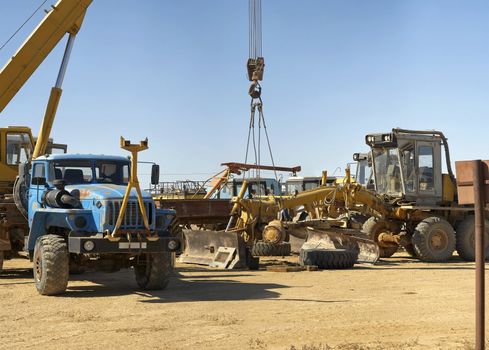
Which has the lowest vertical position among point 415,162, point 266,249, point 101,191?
point 266,249

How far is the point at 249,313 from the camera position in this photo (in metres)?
9.39

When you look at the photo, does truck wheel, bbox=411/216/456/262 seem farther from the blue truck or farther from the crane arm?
the crane arm

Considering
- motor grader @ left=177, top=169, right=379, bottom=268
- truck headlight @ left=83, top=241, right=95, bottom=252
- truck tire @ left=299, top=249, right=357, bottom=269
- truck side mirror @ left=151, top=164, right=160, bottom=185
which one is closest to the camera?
truck headlight @ left=83, top=241, right=95, bottom=252

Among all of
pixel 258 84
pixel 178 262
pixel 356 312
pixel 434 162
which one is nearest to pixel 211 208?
pixel 178 262

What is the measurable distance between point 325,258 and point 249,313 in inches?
260

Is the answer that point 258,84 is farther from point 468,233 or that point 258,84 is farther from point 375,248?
point 468,233

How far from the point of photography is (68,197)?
11773 mm

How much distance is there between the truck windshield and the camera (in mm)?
12789

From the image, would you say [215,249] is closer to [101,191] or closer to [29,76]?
[101,191]

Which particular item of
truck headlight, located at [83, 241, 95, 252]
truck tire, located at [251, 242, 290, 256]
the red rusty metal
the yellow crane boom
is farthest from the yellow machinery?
the yellow crane boom

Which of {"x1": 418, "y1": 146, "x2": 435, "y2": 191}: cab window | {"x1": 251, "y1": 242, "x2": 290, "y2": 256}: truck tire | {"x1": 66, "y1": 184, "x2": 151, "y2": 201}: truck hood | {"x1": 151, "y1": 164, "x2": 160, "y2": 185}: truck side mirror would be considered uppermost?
{"x1": 418, "y1": 146, "x2": 435, "y2": 191}: cab window

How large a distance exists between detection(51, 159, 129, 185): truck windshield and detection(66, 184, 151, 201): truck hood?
15.5 inches

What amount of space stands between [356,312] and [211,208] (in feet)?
30.3

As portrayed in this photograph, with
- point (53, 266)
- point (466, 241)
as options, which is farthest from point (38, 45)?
point (466, 241)
